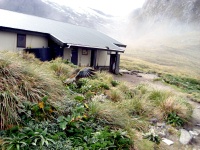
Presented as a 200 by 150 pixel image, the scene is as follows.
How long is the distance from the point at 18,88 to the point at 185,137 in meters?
4.68

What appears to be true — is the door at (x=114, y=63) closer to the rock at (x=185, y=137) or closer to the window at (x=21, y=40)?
the window at (x=21, y=40)

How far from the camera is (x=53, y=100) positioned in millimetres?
4883

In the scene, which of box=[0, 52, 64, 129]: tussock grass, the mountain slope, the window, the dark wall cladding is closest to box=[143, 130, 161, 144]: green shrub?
box=[0, 52, 64, 129]: tussock grass

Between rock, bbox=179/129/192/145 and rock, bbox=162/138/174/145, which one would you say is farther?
rock, bbox=179/129/192/145

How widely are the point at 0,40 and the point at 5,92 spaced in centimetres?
1115

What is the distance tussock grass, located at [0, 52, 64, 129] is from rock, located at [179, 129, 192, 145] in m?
3.49

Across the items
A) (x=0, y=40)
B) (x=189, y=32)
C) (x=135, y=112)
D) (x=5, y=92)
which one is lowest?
(x=135, y=112)

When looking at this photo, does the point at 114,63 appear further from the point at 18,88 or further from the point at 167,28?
the point at 167,28

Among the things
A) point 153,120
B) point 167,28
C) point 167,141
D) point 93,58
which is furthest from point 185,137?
point 167,28

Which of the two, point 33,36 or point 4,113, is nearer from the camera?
point 4,113

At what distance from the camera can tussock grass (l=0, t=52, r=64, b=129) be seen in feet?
13.0

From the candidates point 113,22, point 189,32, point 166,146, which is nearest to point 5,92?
point 166,146

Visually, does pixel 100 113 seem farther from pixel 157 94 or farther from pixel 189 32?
pixel 189 32

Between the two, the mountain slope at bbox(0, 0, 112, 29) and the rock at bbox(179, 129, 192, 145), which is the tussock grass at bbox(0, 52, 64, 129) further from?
the mountain slope at bbox(0, 0, 112, 29)
